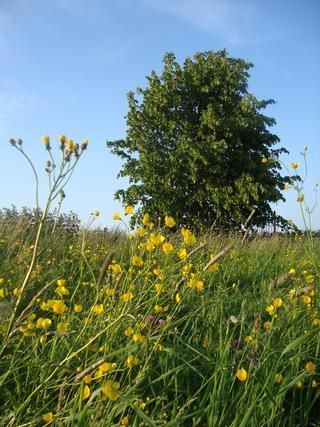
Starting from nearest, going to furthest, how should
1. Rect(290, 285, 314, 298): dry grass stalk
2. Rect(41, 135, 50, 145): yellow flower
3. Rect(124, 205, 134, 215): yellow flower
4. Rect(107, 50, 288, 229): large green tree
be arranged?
Rect(41, 135, 50, 145): yellow flower < Rect(290, 285, 314, 298): dry grass stalk < Rect(124, 205, 134, 215): yellow flower < Rect(107, 50, 288, 229): large green tree

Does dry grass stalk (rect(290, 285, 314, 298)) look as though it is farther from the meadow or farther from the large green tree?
the large green tree

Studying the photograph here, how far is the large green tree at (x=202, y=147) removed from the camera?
17.6 meters

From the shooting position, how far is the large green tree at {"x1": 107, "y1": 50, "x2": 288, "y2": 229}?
1761 cm

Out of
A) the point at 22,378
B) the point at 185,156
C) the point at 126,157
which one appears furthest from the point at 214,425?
the point at 126,157

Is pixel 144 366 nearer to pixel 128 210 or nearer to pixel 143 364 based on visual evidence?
Result: pixel 143 364

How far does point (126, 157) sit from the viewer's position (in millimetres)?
20266

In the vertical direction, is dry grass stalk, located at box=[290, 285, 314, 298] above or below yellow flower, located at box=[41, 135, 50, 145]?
below

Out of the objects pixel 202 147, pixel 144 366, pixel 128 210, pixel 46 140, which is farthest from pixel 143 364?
pixel 202 147

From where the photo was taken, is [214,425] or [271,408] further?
[271,408]

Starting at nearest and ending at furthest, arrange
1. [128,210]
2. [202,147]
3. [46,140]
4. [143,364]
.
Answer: [46,140], [143,364], [128,210], [202,147]

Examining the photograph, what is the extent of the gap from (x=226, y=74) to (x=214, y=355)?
18.7 meters

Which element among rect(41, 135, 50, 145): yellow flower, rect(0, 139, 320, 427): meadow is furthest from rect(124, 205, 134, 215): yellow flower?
rect(41, 135, 50, 145): yellow flower

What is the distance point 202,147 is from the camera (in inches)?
682

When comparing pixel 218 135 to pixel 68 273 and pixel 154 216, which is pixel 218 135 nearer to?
pixel 154 216
